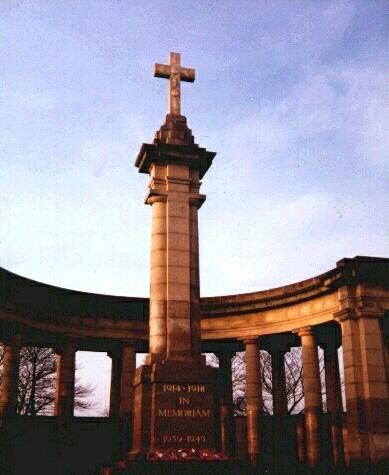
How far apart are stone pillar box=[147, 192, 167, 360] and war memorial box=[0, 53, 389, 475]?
0.06m

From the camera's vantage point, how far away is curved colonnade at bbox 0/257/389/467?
34844 mm

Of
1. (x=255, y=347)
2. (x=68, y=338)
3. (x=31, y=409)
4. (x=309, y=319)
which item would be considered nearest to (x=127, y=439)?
(x=68, y=338)

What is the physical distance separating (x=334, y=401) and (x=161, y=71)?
27.8 m

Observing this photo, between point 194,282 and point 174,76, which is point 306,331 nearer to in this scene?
point 194,282

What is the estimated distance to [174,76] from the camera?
2756 cm

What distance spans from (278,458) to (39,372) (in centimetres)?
2964

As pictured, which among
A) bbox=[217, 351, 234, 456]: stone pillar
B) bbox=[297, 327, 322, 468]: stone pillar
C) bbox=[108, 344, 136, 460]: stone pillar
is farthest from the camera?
bbox=[217, 351, 234, 456]: stone pillar

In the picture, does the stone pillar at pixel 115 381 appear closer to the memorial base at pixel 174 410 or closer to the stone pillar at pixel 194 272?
the stone pillar at pixel 194 272

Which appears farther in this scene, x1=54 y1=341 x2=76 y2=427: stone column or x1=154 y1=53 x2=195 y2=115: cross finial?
x1=54 y1=341 x2=76 y2=427: stone column

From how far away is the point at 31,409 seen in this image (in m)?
59.3

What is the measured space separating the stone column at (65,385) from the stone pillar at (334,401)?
1854 centimetres

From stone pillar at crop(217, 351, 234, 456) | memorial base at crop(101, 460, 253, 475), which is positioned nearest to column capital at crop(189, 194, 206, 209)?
memorial base at crop(101, 460, 253, 475)

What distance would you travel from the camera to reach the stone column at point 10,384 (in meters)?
37.0

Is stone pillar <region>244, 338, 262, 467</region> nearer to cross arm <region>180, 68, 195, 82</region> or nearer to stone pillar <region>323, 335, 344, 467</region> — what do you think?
stone pillar <region>323, 335, 344, 467</region>
